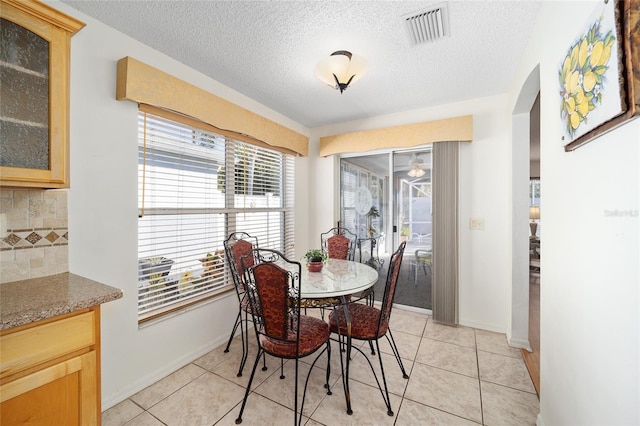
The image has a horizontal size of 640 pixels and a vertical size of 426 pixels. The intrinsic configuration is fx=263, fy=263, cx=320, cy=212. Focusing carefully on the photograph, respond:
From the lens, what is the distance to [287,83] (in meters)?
2.67

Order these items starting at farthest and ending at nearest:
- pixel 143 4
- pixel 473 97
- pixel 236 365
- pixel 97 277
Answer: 1. pixel 473 97
2. pixel 236 365
3. pixel 97 277
4. pixel 143 4

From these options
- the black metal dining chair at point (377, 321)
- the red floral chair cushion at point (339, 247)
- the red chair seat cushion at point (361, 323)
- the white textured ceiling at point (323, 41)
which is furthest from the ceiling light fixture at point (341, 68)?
the red chair seat cushion at point (361, 323)

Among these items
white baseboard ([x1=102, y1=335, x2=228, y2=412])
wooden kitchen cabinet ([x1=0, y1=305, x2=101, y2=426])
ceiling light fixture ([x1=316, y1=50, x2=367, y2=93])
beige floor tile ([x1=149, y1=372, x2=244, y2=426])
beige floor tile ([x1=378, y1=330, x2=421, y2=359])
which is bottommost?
beige floor tile ([x1=149, y1=372, x2=244, y2=426])

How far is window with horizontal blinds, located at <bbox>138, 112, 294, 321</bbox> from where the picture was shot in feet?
6.95

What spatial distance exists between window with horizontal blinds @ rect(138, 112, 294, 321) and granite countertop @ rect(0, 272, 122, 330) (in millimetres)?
657

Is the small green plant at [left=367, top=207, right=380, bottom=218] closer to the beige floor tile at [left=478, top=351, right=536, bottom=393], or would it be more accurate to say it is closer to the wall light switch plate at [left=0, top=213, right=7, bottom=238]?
the beige floor tile at [left=478, top=351, right=536, bottom=393]

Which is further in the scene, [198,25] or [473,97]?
[473,97]

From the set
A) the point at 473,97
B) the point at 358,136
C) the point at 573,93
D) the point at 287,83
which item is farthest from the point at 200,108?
the point at 473,97

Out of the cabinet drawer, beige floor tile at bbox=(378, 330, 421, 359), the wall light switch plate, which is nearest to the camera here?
the cabinet drawer

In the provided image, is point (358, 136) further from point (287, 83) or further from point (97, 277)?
point (97, 277)

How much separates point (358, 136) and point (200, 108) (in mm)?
2031

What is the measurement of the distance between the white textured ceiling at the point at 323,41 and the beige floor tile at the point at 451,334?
8.58 feet

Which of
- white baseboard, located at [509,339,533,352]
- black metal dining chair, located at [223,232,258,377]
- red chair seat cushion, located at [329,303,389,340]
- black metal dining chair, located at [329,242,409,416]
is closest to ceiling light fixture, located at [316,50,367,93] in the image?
black metal dining chair, located at [329,242,409,416]

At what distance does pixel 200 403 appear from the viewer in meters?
1.83
